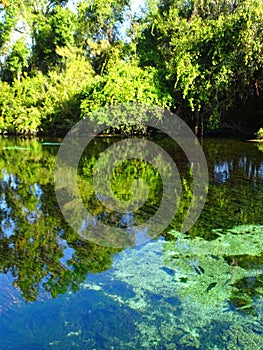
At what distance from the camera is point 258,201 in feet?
20.2

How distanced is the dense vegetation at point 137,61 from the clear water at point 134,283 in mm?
12791

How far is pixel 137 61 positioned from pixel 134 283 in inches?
850

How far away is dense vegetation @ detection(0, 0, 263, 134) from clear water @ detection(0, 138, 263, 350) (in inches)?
504

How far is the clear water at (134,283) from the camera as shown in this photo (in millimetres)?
2609

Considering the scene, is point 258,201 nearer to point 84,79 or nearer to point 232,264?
point 232,264

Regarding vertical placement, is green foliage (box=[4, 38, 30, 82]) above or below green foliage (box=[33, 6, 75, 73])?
below

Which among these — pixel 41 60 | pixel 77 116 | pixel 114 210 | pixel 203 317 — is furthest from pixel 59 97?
pixel 203 317

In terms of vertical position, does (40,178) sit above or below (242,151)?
below

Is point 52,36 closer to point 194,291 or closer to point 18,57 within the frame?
point 18,57

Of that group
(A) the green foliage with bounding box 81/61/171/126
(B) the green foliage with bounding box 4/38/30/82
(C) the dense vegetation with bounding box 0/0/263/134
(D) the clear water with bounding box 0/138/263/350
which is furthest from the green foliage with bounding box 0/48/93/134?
(D) the clear water with bounding box 0/138/263/350

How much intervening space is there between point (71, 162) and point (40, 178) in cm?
273

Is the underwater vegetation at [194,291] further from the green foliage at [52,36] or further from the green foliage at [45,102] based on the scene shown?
the green foliage at [52,36]

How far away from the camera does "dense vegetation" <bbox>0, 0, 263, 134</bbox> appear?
17.3 m

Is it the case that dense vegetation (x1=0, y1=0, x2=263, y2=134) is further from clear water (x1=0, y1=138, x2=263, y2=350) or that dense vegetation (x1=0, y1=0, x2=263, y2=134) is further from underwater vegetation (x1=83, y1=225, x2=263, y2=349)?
underwater vegetation (x1=83, y1=225, x2=263, y2=349)
